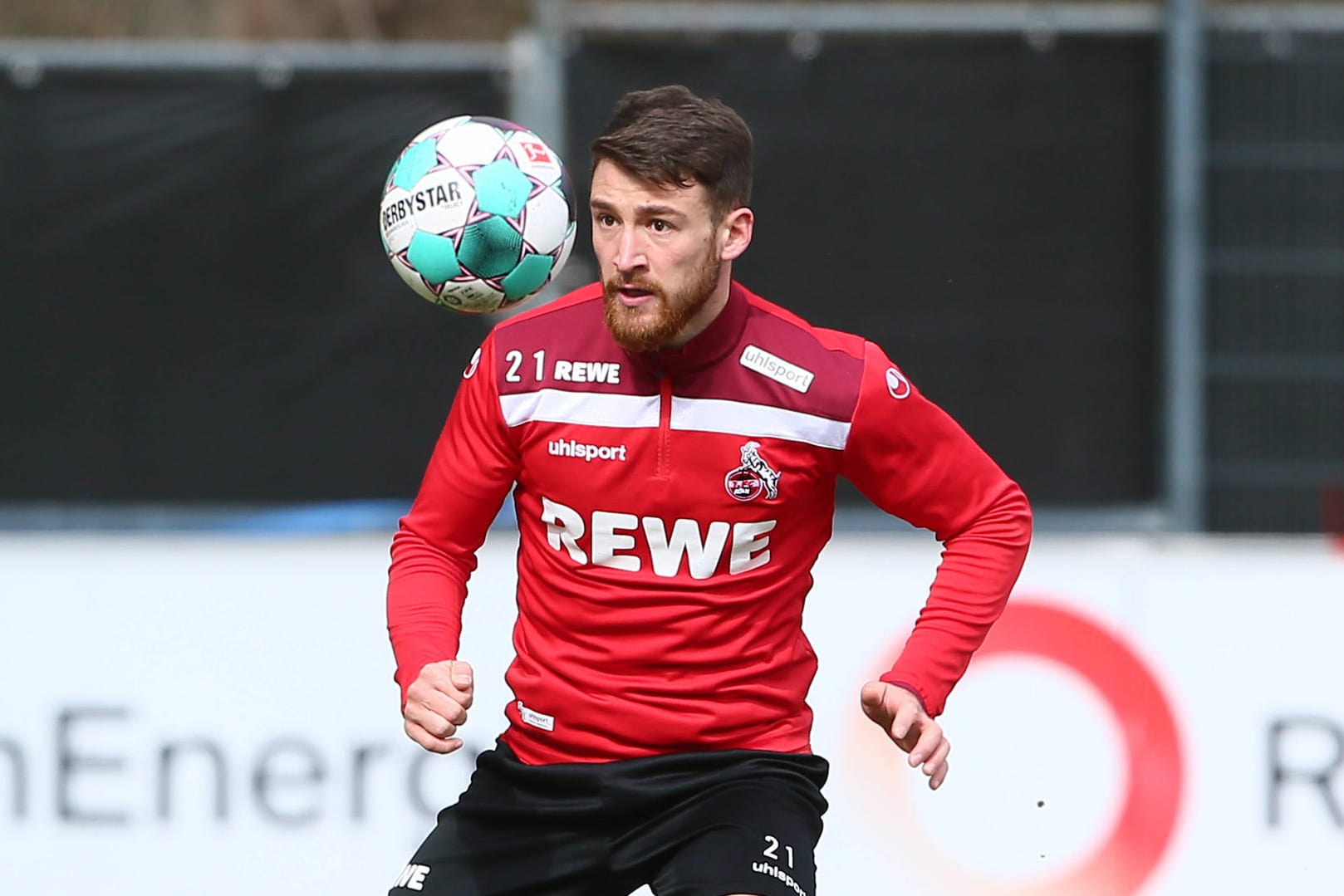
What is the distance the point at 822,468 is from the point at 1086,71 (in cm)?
530

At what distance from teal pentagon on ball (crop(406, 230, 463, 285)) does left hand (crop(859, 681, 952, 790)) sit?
1.23m

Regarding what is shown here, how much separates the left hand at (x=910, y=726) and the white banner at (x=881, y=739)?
1.95 metres

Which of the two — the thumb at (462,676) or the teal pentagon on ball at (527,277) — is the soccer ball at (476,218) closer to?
the teal pentagon on ball at (527,277)

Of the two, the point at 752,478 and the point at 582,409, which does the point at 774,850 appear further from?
the point at 582,409

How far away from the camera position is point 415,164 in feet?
13.9

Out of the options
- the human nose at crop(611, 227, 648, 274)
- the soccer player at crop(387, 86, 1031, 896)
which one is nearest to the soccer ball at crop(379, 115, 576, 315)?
the soccer player at crop(387, 86, 1031, 896)

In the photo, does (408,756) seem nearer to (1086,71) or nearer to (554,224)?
(554,224)

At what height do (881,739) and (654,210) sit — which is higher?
(654,210)

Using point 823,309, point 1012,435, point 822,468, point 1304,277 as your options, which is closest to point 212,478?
point 823,309

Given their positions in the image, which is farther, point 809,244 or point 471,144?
point 809,244

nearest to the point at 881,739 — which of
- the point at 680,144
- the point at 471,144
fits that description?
the point at 471,144

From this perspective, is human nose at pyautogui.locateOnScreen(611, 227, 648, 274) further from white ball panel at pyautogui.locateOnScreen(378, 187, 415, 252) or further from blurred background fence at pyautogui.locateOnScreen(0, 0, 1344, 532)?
blurred background fence at pyautogui.locateOnScreen(0, 0, 1344, 532)

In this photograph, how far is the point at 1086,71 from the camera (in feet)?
28.8

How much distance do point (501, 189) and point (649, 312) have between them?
55cm
